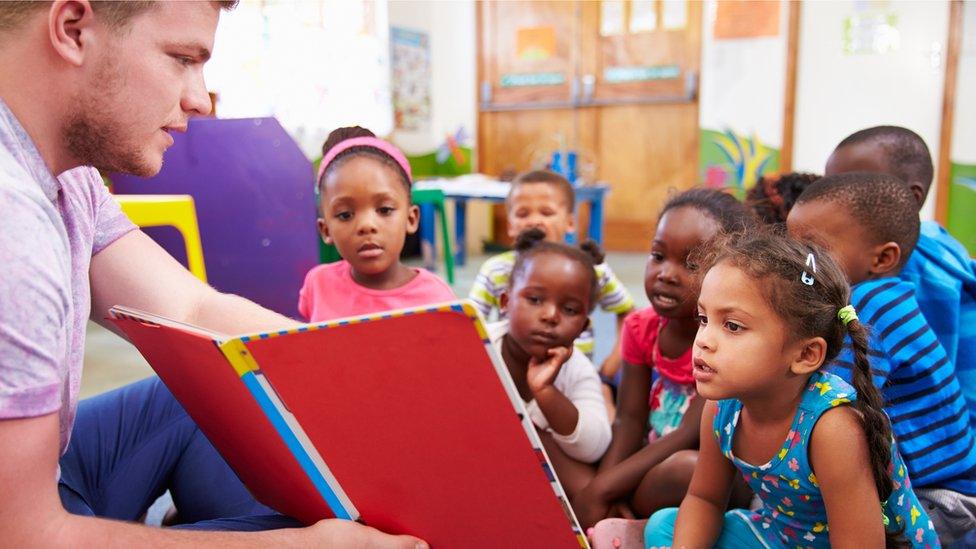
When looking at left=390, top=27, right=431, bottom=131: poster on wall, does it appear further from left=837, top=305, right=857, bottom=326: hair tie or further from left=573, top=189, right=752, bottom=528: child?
left=837, top=305, right=857, bottom=326: hair tie

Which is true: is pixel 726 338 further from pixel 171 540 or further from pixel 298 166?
pixel 298 166

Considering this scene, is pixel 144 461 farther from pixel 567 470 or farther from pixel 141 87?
pixel 567 470

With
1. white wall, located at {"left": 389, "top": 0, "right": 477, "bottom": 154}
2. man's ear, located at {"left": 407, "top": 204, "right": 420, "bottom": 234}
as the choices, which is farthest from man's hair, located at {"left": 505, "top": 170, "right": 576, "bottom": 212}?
white wall, located at {"left": 389, "top": 0, "right": 477, "bottom": 154}

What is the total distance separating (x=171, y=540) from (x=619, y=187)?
5.39m

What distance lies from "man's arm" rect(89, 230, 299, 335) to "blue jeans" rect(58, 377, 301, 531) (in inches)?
6.1

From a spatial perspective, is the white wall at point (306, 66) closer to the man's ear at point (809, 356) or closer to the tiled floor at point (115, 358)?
the tiled floor at point (115, 358)

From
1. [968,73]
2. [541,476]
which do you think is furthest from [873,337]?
[968,73]

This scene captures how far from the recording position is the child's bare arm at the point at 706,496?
1040 mm

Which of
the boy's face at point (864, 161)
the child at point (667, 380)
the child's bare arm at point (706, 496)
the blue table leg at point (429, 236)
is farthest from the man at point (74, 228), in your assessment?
the blue table leg at point (429, 236)

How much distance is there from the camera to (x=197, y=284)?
1076 millimetres

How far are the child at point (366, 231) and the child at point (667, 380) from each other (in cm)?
46

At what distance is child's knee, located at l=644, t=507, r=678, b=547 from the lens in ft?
3.69

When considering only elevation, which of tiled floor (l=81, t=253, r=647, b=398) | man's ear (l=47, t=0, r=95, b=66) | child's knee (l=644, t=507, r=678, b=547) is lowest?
tiled floor (l=81, t=253, r=647, b=398)

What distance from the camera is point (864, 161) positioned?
1649mm
